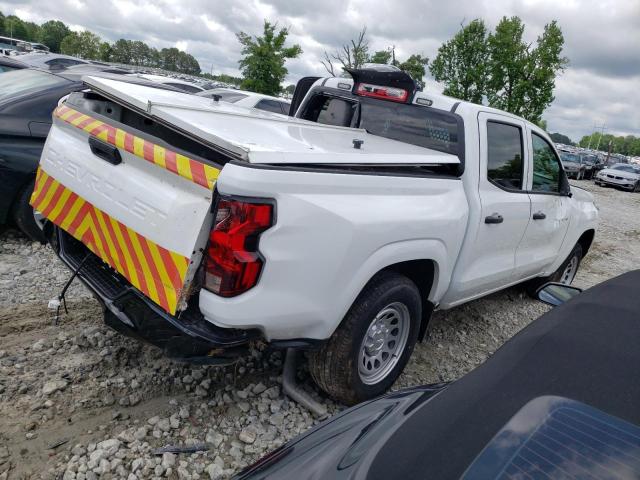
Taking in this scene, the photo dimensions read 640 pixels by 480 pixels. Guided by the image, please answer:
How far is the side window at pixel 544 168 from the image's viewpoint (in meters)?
4.32

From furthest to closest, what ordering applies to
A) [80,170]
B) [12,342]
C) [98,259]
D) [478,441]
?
[12,342], [98,259], [80,170], [478,441]

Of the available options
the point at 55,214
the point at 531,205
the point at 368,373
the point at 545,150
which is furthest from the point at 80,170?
the point at 545,150

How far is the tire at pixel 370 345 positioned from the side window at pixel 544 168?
76.7 inches

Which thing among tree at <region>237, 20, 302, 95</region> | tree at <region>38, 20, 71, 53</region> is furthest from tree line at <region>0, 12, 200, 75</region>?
tree at <region>237, 20, 302, 95</region>

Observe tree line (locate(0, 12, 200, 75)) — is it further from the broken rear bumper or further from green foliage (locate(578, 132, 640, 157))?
green foliage (locate(578, 132, 640, 157))

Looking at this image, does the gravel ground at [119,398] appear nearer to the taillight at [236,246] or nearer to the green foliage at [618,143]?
the taillight at [236,246]

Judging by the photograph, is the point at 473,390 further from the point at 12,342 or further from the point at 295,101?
the point at 295,101

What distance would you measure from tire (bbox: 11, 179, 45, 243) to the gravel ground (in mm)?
538

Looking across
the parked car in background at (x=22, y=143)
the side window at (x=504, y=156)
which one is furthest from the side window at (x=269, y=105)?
the side window at (x=504, y=156)

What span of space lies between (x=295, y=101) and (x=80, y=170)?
2.61 meters

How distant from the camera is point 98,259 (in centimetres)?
293

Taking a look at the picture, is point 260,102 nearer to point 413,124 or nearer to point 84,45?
point 413,124

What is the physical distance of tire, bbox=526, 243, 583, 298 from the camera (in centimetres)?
552

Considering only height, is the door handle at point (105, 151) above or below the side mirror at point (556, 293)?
above
